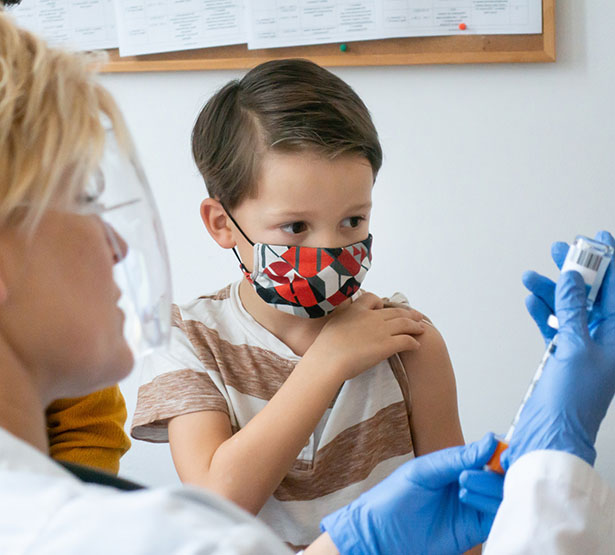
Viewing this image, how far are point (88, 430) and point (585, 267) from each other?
73cm

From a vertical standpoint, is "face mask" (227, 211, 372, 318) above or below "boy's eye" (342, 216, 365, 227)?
below

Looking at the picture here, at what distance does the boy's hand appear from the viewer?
1.18 meters

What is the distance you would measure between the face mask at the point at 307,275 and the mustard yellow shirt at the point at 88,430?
0.29 m

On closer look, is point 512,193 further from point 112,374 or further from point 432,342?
point 112,374

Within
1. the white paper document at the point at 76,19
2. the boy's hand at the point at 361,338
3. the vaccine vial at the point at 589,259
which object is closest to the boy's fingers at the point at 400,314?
the boy's hand at the point at 361,338

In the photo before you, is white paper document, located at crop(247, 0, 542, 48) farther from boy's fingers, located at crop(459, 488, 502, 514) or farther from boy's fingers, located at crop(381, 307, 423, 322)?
boy's fingers, located at crop(459, 488, 502, 514)

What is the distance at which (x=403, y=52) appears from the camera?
194 centimetres

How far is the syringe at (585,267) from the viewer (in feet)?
3.05

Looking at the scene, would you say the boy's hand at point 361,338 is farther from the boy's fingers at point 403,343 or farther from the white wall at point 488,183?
the white wall at point 488,183

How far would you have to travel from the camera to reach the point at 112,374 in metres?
0.67

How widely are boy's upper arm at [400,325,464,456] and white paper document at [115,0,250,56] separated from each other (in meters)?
1.14

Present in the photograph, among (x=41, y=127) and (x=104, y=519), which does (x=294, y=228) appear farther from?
(x=104, y=519)

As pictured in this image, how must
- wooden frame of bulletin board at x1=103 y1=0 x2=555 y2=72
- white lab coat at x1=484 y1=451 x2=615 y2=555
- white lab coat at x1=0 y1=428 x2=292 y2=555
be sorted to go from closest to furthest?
white lab coat at x1=0 y1=428 x2=292 y2=555, white lab coat at x1=484 y1=451 x2=615 y2=555, wooden frame of bulletin board at x1=103 y1=0 x2=555 y2=72

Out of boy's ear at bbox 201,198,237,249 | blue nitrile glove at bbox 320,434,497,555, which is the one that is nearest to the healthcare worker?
blue nitrile glove at bbox 320,434,497,555
